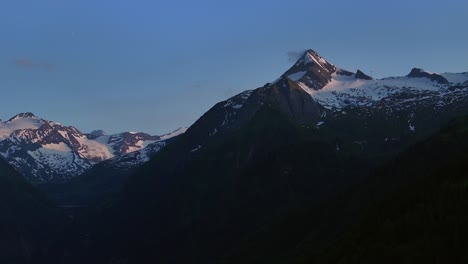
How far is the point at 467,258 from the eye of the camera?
637 ft

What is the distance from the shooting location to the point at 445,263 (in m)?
200

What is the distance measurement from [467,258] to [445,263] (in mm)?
7116
